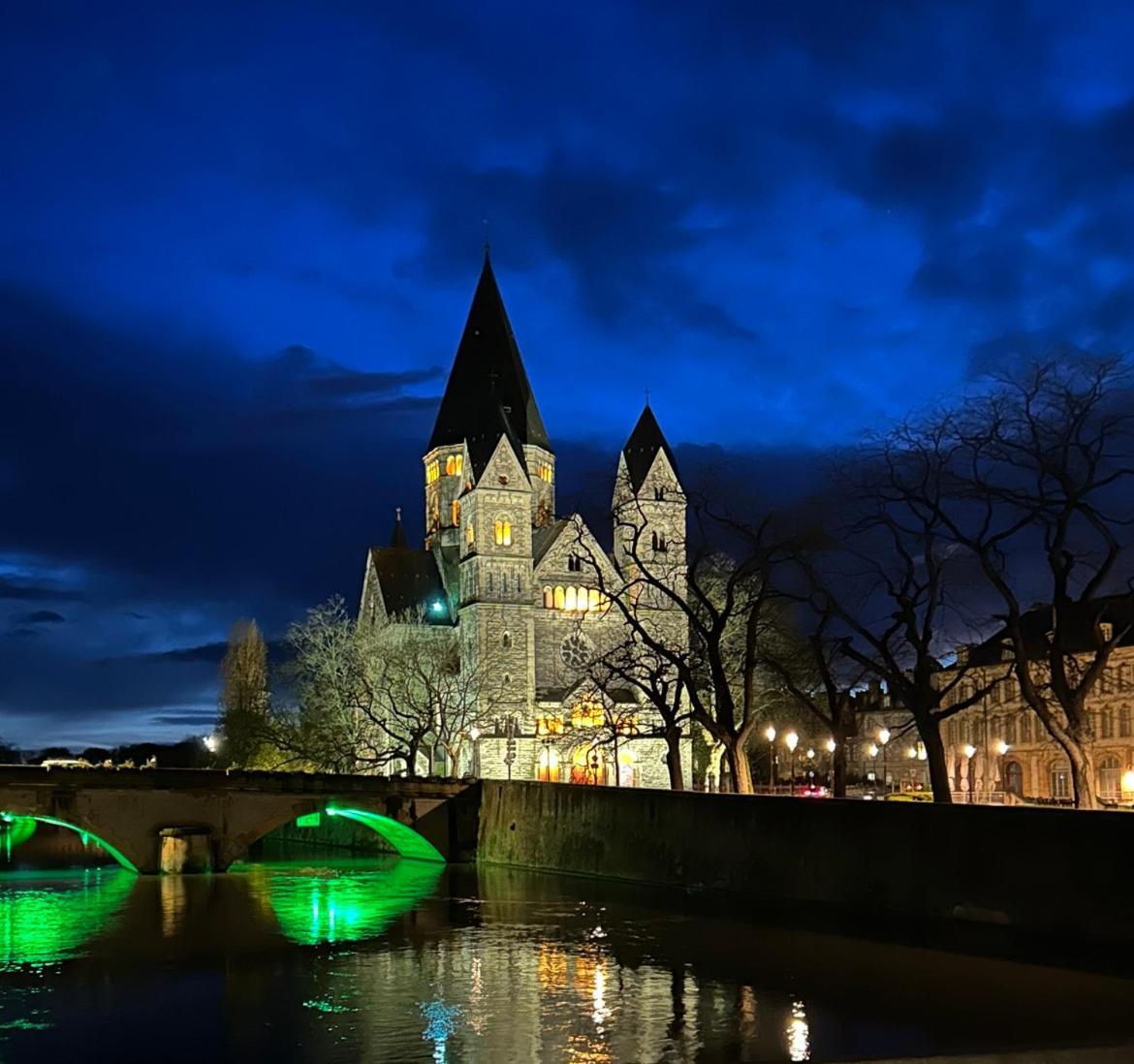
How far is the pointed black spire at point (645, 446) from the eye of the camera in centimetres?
9731

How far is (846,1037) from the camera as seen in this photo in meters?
22.5

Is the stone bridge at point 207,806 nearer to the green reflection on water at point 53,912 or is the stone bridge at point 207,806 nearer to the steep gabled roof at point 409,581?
the green reflection on water at point 53,912

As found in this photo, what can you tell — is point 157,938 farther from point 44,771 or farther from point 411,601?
point 411,601

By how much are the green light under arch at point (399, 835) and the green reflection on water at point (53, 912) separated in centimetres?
854

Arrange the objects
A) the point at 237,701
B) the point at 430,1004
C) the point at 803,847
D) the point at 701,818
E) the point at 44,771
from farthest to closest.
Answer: the point at 237,701, the point at 44,771, the point at 701,818, the point at 803,847, the point at 430,1004

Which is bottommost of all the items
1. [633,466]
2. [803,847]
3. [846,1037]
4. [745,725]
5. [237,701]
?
[846,1037]

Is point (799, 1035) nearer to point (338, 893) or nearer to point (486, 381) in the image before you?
point (338, 893)

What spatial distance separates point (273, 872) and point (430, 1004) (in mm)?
31908

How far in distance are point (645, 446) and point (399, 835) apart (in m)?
42.8

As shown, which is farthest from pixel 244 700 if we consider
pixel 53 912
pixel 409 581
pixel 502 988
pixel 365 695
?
pixel 502 988

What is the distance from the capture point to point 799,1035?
2278 centimetres

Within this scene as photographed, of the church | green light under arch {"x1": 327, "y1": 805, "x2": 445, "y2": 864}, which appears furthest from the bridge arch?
the church

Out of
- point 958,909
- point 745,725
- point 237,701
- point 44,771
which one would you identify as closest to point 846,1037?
point 958,909

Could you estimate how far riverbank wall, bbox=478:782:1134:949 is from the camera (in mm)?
29828
